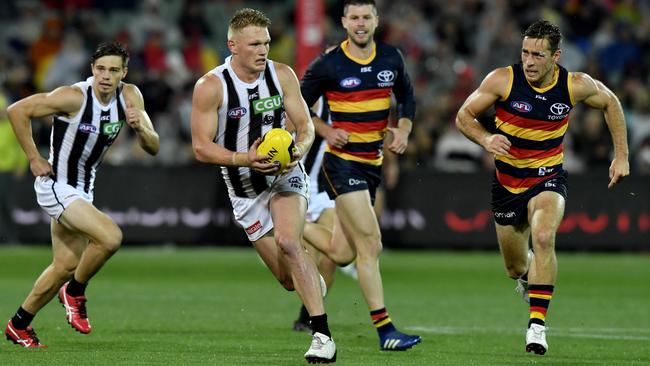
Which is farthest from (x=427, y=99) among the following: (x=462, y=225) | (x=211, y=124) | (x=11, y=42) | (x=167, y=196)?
(x=211, y=124)

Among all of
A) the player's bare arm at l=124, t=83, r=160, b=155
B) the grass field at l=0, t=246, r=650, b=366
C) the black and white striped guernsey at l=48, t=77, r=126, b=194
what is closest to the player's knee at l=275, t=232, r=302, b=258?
the grass field at l=0, t=246, r=650, b=366

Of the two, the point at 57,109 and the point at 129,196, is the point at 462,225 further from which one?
the point at 57,109

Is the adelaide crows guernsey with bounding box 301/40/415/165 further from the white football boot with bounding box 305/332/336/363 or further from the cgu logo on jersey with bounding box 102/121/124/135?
the white football boot with bounding box 305/332/336/363

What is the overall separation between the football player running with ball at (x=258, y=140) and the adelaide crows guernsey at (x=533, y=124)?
1678 mm

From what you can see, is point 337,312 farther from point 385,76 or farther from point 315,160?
point 385,76

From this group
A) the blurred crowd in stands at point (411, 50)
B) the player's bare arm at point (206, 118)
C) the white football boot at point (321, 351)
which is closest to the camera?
the white football boot at point (321, 351)

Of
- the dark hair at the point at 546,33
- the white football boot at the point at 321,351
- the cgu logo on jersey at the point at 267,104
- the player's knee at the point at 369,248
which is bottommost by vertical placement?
the white football boot at the point at 321,351

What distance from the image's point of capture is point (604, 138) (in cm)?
2073

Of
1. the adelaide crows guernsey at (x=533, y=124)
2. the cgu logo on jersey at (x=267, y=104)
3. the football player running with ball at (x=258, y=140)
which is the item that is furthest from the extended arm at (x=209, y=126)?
the adelaide crows guernsey at (x=533, y=124)

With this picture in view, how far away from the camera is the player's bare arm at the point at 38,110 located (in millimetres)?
10102

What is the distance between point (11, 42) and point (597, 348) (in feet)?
53.8

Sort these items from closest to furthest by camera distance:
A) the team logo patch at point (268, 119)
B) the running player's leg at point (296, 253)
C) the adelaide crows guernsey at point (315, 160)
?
1. the running player's leg at point (296, 253)
2. the team logo patch at point (268, 119)
3. the adelaide crows guernsey at point (315, 160)

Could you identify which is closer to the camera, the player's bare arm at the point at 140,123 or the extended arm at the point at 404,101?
the player's bare arm at the point at 140,123

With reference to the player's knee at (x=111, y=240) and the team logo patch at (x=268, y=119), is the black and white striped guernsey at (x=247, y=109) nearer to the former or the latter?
the team logo patch at (x=268, y=119)
